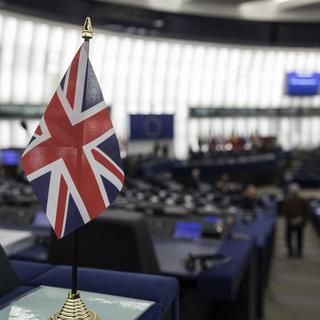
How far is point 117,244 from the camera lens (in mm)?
2408

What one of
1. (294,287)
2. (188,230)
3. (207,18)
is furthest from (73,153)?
(207,18)

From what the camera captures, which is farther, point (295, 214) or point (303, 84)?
point (303, 84)

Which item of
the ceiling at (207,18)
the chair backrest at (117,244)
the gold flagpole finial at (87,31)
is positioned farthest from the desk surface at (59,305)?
the ceiling at (207,18)

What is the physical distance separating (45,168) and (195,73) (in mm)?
21268

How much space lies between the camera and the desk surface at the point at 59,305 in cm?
129

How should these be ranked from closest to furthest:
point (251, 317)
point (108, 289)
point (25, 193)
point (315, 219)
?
point (108, 289), point (251, 317), point (25, 193), point (315, 219)

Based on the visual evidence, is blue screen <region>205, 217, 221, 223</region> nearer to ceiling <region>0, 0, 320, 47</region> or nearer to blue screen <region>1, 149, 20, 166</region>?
blue screen <region>1, 149, 20, 166</region>

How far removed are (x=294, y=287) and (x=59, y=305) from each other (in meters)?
5.12

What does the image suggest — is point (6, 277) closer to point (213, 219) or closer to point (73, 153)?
point (73, 153)

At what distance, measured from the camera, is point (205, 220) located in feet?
13.4

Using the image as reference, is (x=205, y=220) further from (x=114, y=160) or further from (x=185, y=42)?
(x=185, y=42)

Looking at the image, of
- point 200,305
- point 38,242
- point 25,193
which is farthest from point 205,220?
point 25,193

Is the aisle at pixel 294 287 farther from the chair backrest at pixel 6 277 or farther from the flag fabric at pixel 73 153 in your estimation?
the flag fabric at pixel 73 153

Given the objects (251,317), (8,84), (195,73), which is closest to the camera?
(251,317)
